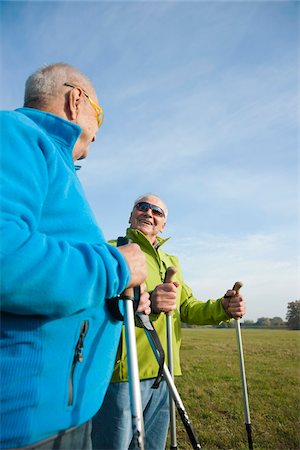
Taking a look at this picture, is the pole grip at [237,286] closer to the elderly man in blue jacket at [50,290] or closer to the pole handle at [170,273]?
the pole handle at [170,273]

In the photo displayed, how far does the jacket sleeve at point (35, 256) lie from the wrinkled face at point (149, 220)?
11.0ft

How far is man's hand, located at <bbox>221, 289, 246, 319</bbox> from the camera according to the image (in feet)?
15.9

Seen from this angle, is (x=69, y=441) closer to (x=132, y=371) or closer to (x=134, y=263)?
(x=132, y=371)

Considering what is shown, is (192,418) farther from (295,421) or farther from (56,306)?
(56,306)

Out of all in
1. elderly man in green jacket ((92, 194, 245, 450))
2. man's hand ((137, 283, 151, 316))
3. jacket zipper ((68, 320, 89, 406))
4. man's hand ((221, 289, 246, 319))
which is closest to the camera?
jacket zipper ((68, 320, 89, 406))

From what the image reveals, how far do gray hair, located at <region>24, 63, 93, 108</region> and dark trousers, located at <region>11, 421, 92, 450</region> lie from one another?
1927mm

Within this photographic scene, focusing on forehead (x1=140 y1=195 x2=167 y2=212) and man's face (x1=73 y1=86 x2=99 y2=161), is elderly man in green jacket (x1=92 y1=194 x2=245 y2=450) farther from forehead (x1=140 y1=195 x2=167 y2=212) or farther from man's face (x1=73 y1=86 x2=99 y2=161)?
man's face (x1=73 y1=86 x2=99 y2=161)

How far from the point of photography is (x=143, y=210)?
17.5ft

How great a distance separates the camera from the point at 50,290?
5.26ft

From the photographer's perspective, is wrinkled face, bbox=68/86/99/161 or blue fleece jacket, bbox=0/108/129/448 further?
wrinkled face, bbox=68/86/99/161

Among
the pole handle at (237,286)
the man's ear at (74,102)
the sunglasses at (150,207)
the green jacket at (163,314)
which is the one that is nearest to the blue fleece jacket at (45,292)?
the man's ear at (74,102)

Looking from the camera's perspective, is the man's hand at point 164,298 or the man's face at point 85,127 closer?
the man's face at point 85,127

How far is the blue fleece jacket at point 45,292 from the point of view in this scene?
157cm

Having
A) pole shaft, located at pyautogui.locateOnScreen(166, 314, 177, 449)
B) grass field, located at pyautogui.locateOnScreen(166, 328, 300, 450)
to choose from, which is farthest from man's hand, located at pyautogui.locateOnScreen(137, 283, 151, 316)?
grass field, located at pyautogui.locateOnScreen(166, 328, 300, 450)
